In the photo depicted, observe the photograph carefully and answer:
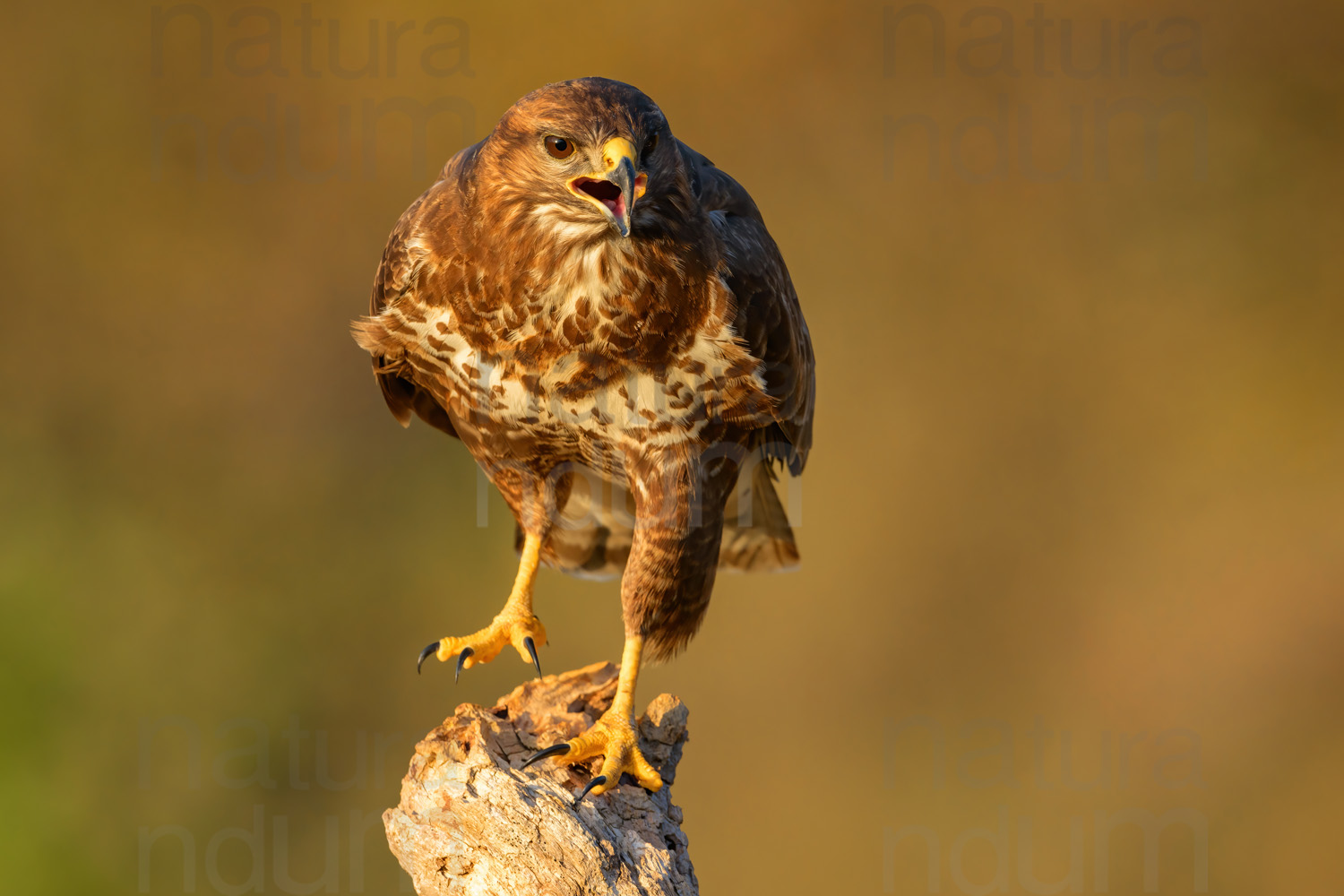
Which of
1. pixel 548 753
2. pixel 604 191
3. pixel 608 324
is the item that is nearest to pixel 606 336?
pixel 608 324

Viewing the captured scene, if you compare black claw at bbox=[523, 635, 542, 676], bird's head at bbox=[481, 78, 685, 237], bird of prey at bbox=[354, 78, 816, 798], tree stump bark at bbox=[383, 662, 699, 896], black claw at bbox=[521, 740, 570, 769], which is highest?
bird's head at bbox=[481, 78, 685, 237]

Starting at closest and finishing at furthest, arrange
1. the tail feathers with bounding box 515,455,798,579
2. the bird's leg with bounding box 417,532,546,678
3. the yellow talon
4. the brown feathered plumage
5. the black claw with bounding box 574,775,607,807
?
the brown feathered plumage, the black claw with bounding box 574,775,607,807, the yellow talon, the bird's leg with bounding box 417,532,546,678, the tail feathers with bounding box 515,455,798,579

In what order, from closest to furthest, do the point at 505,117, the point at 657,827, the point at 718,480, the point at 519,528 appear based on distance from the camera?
the point at 505,117
the point at 657,827
the point at 718,480
the point at 519,528

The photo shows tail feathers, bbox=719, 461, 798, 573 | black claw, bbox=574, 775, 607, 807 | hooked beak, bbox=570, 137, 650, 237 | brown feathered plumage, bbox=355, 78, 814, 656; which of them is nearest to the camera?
hooked beak, bbox=570, 137, 650, 237

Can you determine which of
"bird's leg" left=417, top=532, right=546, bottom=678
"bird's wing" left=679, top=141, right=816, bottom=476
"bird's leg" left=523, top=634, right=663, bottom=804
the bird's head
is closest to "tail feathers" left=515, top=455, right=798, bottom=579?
"bird's leg" left=417, top=532, right=546, bottom=678

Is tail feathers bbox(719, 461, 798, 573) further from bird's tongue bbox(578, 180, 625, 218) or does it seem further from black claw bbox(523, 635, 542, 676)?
bird's tongue bbox(578, 180, 625, 218)

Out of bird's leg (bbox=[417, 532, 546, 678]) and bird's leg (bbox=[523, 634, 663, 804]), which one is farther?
bird's leg (bbox=[417, 532, 546, 678])

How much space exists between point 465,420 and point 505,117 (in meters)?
0.82

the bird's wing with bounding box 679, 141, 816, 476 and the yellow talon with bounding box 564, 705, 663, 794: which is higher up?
the bird's wing with bounding box 679, 141, 816, 476

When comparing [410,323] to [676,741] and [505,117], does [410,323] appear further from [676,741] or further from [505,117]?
[676,741]

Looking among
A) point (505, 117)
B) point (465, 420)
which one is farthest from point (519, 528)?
point (505, 117)

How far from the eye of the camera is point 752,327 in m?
2.91

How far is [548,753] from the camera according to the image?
9.07 feet

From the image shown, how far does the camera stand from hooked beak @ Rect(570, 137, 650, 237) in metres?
2.35
